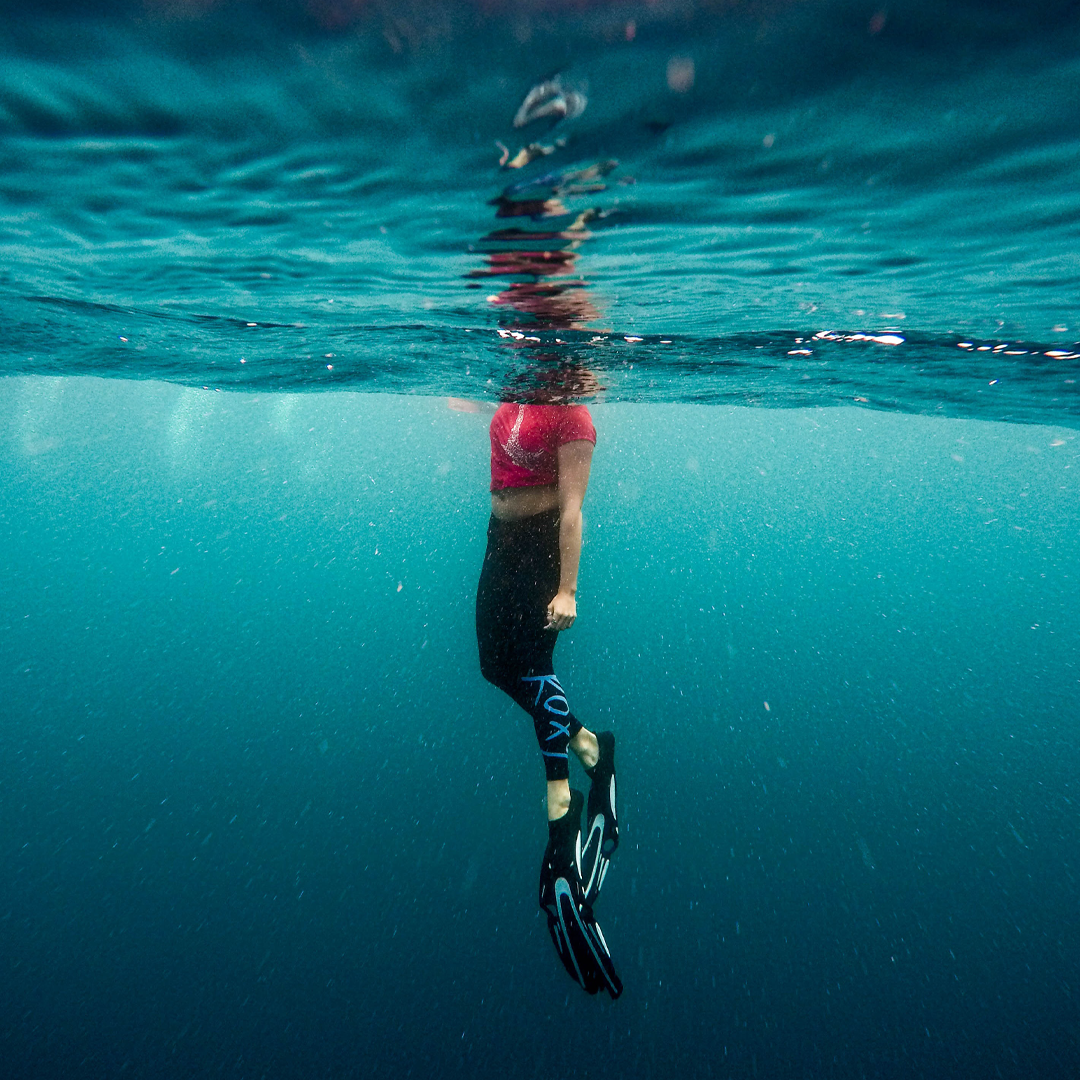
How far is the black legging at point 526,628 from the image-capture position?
12.5ft

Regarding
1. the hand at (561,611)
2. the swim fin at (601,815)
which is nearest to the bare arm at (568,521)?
the hand at (561,611)

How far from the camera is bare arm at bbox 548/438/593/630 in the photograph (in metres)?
3.78

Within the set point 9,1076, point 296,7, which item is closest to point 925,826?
point 9,1076

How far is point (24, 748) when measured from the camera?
3011 cm

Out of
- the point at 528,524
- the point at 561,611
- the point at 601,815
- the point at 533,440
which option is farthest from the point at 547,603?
the point at 601,815

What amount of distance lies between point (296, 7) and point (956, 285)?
486 cm

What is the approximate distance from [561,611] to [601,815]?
78.2 inches

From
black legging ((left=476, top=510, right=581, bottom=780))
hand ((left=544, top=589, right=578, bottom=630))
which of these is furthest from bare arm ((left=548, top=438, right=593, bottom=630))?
Answer: black legging ((left=476, top=510, right=581, bottom=780))

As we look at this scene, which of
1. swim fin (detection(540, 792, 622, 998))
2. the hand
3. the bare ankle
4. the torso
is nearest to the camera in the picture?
swim fin (detection(540, 792, 622, 998))

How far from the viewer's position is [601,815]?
450cm

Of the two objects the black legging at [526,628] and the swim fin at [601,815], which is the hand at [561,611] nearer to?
the black legging at [526,628]

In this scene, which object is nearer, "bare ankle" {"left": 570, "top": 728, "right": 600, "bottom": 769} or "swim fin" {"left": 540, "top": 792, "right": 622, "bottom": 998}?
"swim fin" {"left": 540, "top": 792, "right": 622, "bottom": 998}

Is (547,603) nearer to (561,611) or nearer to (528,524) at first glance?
(561,611)

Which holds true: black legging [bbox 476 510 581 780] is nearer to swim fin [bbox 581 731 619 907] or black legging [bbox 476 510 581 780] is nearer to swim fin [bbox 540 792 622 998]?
swim fin [bbox 540 792 622 998]
